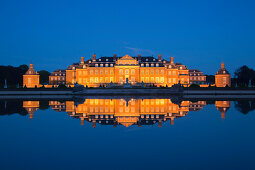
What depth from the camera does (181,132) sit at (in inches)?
344

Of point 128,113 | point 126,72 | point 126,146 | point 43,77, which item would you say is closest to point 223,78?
point 126,72

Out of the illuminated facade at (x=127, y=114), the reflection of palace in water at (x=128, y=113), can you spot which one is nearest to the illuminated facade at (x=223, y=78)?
the reflection of palace in water at (x=128, y=113)

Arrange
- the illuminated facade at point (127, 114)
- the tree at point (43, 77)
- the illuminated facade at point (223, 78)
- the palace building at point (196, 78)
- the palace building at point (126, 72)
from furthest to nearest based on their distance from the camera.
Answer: the tree at point (43, 77) < the palace building at point (196, 78) < the palace building at point (126, 72) < the illuminated facade at point (223, 78) < the illuminated facade at point (127, 114)

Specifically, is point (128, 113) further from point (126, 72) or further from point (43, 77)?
point (43, 77)

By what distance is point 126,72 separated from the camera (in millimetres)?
63625

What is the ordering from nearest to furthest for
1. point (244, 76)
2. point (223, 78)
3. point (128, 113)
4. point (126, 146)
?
point (126, 146) < point (128, 113) < point (223, 78) < point (244, 76)

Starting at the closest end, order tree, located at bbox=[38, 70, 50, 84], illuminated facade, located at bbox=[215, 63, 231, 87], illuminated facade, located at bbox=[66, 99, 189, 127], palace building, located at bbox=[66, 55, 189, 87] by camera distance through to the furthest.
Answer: illuminated facade, located at bbox=[66, 99, 189, 127], illuminated facade, located at bbox=[215, 63, 231, 87], palace building, located at bbox=[66, 55, 189, 87], tree, located at bbox=[38, 70, 50, 84]

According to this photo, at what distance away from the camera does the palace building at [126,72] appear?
63.7m

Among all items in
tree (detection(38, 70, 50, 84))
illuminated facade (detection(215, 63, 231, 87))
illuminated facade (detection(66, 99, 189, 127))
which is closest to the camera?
illuminated facade (detection(66, 99, 189, 127))

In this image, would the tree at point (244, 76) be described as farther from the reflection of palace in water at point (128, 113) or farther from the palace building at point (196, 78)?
Result: the reflection of palace in water at point (128, 113)

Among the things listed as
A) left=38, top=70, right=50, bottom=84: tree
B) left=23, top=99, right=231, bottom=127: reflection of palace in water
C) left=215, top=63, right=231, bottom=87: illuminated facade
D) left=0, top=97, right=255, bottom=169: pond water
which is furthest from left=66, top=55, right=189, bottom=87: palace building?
left=0, top=97, right=255, bottom=169: pond water

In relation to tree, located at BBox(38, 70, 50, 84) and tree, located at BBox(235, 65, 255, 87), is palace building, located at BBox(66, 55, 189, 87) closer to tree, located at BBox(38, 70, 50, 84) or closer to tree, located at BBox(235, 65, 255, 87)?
tree, located at BBox(235, 65, 255, 87)

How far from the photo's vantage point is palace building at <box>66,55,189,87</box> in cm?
6366

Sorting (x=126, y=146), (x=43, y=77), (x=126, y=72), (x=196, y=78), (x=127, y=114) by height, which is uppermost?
(x=43, y=77)
